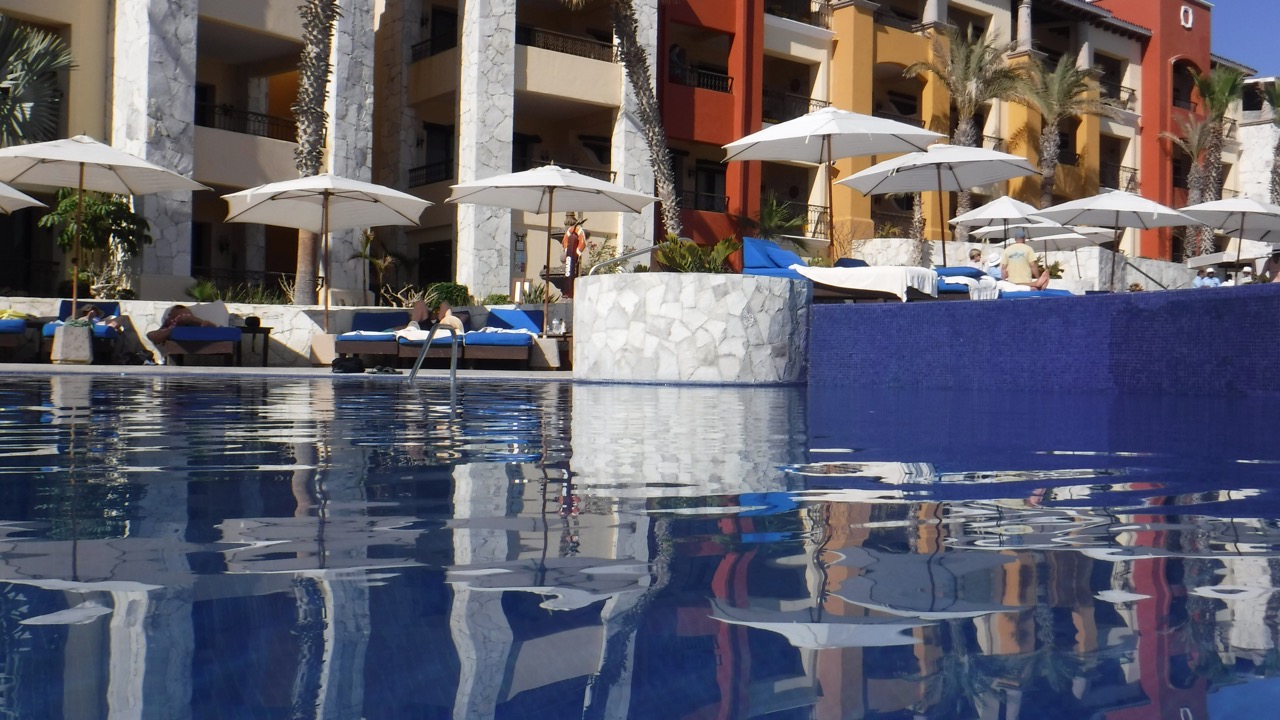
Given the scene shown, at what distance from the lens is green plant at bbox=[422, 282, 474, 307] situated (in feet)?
→ 72.2

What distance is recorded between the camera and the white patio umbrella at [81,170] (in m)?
15.5

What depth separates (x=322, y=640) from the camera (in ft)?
5.54

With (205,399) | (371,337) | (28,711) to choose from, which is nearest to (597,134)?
(371,337)

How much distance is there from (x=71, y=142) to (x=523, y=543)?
621 inches

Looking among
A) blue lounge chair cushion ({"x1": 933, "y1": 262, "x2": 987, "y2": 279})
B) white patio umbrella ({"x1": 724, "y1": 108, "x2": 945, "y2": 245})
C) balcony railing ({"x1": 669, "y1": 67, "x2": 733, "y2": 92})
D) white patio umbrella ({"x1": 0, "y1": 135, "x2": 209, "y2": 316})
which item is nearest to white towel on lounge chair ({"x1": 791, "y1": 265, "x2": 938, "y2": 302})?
white patio umbrella ({"x1": 724, "y1": 108, "x2": 945, "y2": 245})

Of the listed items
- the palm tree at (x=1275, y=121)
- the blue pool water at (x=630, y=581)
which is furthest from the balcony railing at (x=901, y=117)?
the blue pool water at (x=630, y=581)

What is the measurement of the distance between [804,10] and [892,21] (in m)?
2.80

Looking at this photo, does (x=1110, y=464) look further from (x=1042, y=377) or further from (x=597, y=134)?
(x=597, y=134)

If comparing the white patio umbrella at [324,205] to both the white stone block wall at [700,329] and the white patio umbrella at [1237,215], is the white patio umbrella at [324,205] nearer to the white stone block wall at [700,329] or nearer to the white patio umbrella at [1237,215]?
the white stone block wall at [700,329]

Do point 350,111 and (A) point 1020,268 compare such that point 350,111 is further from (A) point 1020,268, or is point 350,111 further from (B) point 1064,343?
(B) point 1064,343

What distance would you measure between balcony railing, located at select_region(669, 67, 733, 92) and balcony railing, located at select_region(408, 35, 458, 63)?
17.9 feet

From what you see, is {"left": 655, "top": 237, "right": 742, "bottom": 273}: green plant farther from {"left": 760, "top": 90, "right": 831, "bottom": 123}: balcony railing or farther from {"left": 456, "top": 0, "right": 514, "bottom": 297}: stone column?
{"left": 760, "top": 90, "right": 831, "bottom": 123}: balcony railing

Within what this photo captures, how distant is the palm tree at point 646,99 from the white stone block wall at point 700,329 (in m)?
12.2

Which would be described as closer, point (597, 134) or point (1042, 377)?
point (1042, 377)
